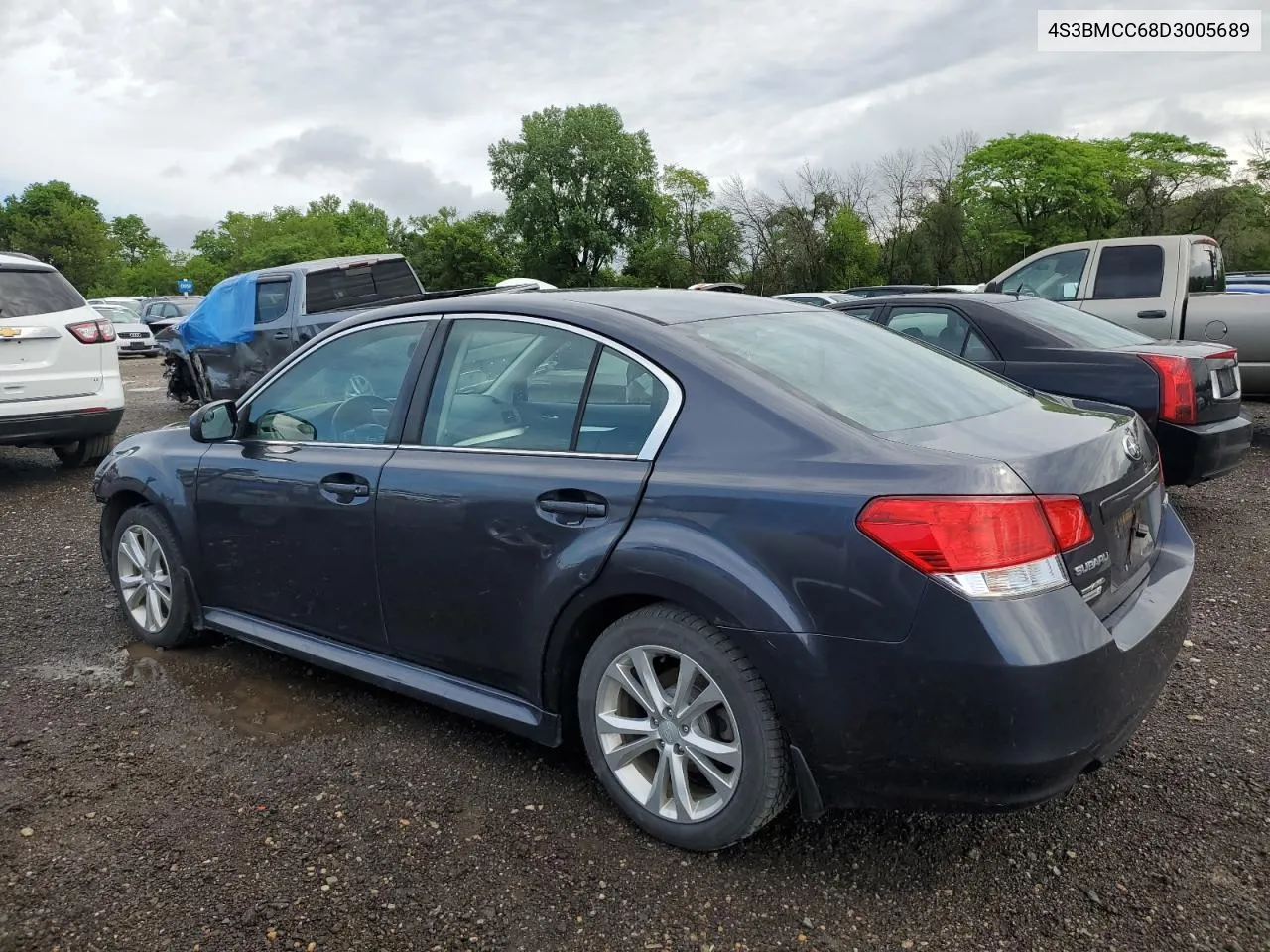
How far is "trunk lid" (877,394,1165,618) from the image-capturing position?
7.84 feet

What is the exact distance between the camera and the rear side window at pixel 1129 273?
28.7ft

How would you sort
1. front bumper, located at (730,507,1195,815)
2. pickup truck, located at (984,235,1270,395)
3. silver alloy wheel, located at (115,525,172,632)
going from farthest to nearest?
pickup truck, located at (984,235,1270,395) < silver alloy wheel, located at (115,525,172,632) < front bumper, located at (730,507,1195,815)

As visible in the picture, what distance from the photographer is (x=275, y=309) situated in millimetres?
11188

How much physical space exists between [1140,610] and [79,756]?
3399 mm

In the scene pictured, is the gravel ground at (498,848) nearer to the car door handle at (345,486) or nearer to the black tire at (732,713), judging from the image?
the black tire at (732,713)

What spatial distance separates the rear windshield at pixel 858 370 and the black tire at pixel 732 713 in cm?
69

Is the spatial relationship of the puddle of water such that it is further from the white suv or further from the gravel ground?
the white suv

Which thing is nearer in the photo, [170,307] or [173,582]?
[173,582]

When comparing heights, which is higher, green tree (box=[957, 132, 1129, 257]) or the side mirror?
green tree (box=[957, 132, 1129, 257])

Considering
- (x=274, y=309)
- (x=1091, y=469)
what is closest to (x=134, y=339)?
(x=274, y=309)

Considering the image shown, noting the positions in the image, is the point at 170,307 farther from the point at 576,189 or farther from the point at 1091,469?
the point at 576,189

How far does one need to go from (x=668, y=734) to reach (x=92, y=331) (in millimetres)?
7422

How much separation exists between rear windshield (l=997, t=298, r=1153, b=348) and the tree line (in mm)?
38381

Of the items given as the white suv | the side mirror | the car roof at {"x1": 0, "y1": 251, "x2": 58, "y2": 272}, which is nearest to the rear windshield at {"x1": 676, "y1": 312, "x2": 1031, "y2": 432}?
the side mirror
